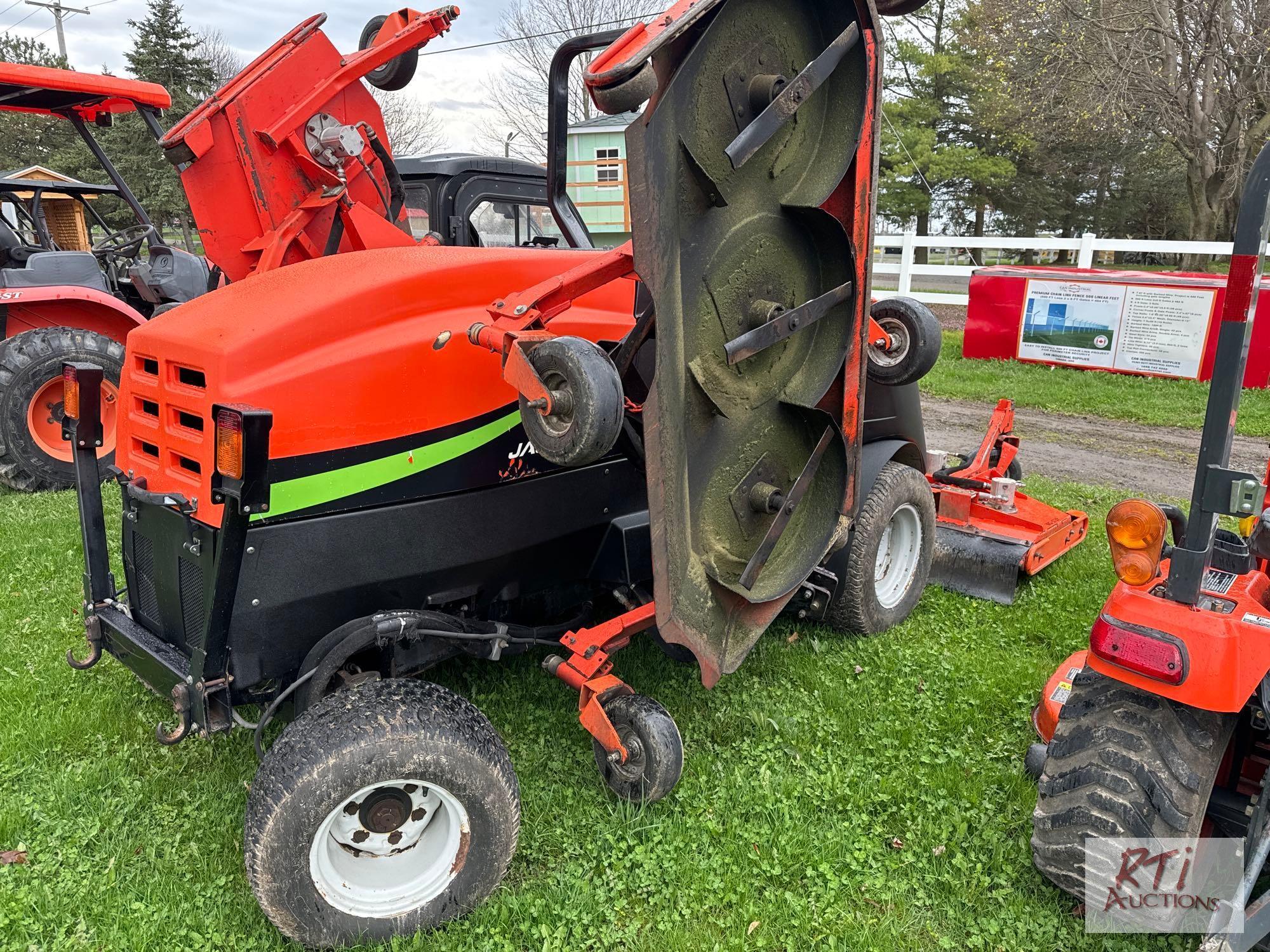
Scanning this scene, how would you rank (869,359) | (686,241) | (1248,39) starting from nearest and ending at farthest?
(686,241) < (869,359) < (1248,39)

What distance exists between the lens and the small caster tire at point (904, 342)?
374cm

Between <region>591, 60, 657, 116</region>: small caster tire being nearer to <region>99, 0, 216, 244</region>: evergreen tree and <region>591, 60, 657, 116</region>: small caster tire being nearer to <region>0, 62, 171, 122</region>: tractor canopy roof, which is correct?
<region>0, 62, 171, 122</region>: tractor canopy roof

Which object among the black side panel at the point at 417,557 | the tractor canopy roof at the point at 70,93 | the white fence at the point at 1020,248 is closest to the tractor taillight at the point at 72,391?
the black side panel at the point at 417,557

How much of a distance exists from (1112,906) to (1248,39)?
15844 mm

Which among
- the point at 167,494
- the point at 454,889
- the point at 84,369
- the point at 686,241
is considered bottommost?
the point at 454,889

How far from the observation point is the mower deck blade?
14.9ft

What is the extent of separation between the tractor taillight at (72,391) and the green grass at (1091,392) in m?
8.91

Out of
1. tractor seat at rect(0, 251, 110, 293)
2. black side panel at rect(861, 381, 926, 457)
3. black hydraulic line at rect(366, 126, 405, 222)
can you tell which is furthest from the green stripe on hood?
tractor seat at rect(0, 251, 110, 293)

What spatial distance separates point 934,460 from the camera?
5.32 m

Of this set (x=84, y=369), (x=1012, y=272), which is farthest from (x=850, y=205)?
(x=1012, y=272)

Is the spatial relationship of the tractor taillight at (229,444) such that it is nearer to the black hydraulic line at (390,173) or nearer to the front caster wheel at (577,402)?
the front caster wheel at (577,402)

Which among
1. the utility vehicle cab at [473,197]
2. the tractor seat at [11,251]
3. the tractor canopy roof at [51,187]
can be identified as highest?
the tractor canopy roof at [51,187]

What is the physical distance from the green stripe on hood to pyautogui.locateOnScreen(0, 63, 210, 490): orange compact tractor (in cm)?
431

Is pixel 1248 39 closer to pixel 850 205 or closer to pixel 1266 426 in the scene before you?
pixel 1266 426
